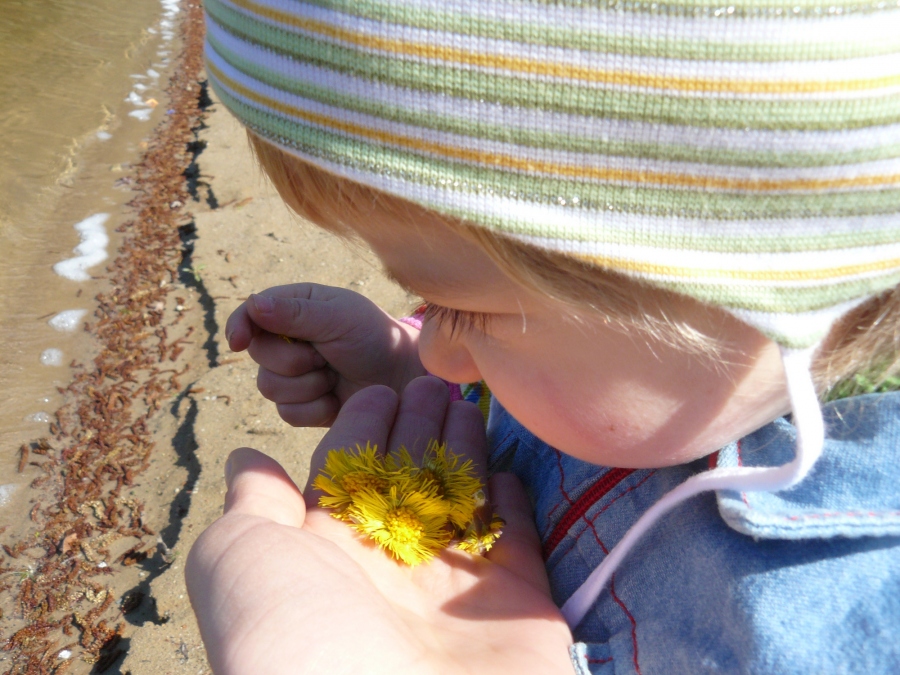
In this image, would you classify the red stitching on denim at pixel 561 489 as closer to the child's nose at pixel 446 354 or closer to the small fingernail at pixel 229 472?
the child's nose at pixel 446 354

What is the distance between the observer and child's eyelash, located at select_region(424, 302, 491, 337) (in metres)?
1.24

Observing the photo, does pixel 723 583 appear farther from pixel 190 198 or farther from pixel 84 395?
pixel 190 198

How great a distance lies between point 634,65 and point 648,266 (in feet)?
0.86

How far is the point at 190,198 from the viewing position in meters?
4.93

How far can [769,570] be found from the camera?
115cm

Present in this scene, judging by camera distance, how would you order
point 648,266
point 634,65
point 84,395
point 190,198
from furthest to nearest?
point 190,198, point 84,395, point 648,266, point 634,65

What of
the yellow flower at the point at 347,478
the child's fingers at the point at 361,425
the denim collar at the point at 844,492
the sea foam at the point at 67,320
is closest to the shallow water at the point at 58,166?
the sea foam at the point at 67,320

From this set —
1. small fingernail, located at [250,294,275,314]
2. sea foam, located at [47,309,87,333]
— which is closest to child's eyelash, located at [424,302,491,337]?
small fingernail, located at [250,294,275,314]

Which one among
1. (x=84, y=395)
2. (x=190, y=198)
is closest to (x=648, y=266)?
(x=84, y=395)

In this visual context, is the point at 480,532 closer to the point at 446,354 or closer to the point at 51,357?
the point at 446,354

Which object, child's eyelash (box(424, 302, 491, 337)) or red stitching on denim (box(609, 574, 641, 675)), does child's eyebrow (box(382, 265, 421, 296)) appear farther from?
red stitching on denim (box(609, 574, 641, 675))

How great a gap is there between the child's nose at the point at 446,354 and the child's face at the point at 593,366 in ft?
0.37

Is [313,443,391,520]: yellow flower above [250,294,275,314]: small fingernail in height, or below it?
below

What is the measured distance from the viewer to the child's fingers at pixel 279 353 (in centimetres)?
211
